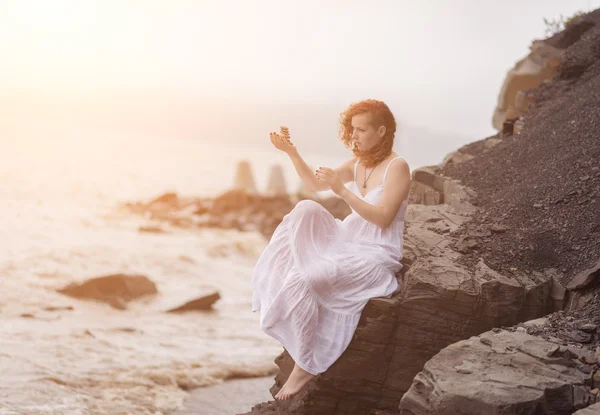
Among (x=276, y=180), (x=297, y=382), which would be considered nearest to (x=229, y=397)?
(x=297, y=382)

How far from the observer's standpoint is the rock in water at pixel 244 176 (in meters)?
24.6

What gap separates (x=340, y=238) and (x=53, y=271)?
8583mm

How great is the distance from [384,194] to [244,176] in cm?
2062

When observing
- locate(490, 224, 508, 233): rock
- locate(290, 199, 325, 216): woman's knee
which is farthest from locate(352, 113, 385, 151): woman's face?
→ locate(490, 224, 508, 233): rock

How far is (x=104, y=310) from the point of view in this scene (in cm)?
1035

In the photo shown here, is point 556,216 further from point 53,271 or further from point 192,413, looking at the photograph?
point 53,271

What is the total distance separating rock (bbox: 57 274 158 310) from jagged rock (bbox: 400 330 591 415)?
805 cm

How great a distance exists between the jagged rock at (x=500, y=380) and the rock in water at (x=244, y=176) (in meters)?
21.1

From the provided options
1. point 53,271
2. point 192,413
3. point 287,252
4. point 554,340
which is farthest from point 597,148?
point 53,271

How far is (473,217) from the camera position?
17.0 feet

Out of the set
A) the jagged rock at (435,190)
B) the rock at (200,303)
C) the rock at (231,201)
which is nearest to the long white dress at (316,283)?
the jagged rock at (435,190)

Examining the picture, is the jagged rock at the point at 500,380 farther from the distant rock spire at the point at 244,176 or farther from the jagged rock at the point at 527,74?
the distant rock spire at the point at 244,176

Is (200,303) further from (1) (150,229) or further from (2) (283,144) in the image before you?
(2) (283,144)

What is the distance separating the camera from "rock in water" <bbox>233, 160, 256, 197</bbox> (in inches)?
968
